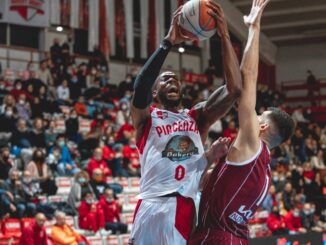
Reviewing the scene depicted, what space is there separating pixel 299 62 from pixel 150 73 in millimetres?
25540

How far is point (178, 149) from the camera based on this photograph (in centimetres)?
428

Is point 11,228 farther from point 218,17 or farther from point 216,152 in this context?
point 218,17

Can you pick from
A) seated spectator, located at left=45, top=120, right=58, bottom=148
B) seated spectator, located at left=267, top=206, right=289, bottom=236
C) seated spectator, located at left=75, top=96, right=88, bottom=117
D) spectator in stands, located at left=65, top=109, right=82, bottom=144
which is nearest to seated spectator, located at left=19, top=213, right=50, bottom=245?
seated spectator, located at left=45, top=120, right=58, bottom=148

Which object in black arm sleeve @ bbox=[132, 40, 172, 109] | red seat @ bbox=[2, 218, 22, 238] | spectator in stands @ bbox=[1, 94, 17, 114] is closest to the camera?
black arm sleeve @ bbox=[132, 40, 172, 109]

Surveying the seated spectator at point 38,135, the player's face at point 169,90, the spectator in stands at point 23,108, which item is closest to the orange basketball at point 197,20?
the player's face at point 169,90

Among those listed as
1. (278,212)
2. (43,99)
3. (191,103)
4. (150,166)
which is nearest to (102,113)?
(43,99)

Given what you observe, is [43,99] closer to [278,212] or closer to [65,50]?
[65,50]

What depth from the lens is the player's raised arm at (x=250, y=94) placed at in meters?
3.72

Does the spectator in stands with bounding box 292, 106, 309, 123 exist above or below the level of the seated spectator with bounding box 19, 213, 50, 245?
above

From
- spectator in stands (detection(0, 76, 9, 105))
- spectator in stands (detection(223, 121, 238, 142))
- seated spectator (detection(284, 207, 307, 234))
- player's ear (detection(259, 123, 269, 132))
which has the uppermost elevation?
spectator in stands (detection(0, 76, 9, 105))

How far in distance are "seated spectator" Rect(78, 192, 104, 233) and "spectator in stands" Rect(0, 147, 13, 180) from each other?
156 centimetres

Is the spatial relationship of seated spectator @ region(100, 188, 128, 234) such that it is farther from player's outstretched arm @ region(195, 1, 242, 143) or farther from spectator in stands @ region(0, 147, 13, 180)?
player's outstretched arm @ region(195, 1, 242, 143)

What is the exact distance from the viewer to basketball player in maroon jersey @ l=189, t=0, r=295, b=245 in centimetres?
385

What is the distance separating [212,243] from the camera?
3926 millimetres
